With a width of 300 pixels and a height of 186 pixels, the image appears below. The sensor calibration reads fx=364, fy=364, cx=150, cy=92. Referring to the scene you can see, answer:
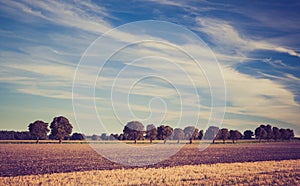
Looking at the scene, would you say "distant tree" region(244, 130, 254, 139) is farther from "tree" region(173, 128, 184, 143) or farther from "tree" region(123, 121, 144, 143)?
"tree" region(123, 121, 144, 143)

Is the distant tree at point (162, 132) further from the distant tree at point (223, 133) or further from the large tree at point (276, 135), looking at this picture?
the large tree at point (276, 135)

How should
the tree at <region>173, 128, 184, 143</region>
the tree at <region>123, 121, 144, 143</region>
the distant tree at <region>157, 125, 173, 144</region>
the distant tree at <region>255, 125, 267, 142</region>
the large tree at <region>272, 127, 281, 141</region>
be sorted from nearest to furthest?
the tree at <region>123, 121, 144, 143</region> < the distant tree at <region>157, 125, 173, 144</region> < the tree at <region>173, 128, 184, 143</region> < the distant tree at <region>255, 125, 267, 142</region> < the large tree at <region>272, 127, 281, 141</region>

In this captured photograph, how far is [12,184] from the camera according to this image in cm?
1983

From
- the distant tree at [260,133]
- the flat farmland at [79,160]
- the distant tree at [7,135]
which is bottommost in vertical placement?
the flat farmland at [79,160]

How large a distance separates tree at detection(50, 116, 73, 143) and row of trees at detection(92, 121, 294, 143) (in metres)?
19.5

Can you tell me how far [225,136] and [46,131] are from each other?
242ft

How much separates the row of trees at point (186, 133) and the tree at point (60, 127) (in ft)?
63.9

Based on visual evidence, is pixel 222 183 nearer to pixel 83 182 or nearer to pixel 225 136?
pixel 83 182

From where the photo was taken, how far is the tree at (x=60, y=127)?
115188 mm

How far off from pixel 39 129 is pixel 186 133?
62693 mm

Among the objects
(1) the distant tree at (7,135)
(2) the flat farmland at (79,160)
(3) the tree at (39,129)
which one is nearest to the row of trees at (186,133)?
(3) the tree at (39,129)

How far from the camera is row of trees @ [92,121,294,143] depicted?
4953 inches

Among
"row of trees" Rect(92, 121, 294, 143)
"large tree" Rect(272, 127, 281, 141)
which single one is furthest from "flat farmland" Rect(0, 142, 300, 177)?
"large tree" Rect(272, 127, 281, 141)

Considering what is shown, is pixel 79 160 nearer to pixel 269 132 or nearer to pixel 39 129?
pixel 39 129
